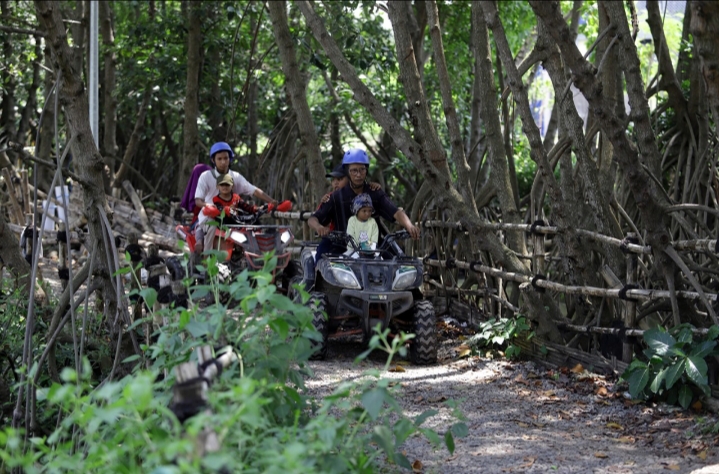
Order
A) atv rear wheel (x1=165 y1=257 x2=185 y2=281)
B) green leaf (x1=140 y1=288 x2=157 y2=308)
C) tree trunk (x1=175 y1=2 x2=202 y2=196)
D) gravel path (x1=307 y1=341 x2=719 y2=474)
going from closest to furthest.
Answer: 1. green leaf (x1=140 y1=288 x2=157 y2=308)
2. gravel path (x1=307 y1=341 x2=719 y2=474)
3. atv rear wheel (x1=165 y1=257 x2=185 y2=281)
4. tree trunk (x1=175 y1=2 x2=202 y2=196)

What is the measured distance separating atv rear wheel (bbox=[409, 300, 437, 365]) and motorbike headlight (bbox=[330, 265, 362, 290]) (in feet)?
1.70

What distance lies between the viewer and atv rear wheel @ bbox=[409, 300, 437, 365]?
283 inches

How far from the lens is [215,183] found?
9.45 meters

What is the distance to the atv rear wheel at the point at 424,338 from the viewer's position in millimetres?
7195

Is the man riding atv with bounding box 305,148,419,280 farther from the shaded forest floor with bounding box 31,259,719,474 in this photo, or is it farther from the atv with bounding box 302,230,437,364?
the shaded forest floor with bounding box 31,259,719,474

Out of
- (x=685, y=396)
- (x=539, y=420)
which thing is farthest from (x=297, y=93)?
(x=685, y=396)

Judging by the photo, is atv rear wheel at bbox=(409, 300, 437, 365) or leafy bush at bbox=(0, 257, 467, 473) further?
atv rear wheel at bbox=(409, 300, 437, 365)

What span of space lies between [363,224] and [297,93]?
11.2 feet

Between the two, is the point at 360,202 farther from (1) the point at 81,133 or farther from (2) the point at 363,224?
(1) the point at 81,133

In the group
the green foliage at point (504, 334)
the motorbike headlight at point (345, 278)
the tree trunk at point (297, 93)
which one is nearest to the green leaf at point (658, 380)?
the green foliage at point (504, 334)

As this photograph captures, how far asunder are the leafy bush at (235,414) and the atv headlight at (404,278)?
308 cm

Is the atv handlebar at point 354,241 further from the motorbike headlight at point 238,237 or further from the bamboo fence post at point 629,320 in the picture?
the bamboo fence post at point 629,320

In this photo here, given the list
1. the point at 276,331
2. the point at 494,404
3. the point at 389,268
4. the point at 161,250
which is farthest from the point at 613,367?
the point at 161,250

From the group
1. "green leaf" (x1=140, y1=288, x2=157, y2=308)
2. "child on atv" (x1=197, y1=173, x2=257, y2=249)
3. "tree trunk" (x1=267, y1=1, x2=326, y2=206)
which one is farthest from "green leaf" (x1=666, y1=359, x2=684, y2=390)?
"tree trunk" (x1=267, y1=1, x2=326, y2=206)
